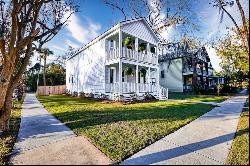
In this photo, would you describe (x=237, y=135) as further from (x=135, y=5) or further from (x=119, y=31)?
(x=135, y=5)

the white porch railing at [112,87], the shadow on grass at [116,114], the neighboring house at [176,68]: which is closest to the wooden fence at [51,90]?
the neighboring house at [176,68]

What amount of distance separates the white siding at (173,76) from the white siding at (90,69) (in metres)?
16.8

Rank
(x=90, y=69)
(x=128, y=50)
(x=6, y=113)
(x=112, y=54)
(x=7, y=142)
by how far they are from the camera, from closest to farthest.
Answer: (x=7, y=142) → (x=6, y=113) → (x=128, y=50) → (x=112, y=54) → (x=90, y=69)

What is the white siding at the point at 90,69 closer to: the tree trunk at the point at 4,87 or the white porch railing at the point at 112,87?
the white porch railing at the point at 112,87

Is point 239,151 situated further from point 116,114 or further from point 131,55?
point 131,55

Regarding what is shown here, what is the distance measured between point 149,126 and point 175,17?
87.3 ft

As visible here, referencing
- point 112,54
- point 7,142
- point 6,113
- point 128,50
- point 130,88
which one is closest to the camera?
point 7,142

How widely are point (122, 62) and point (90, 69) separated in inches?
271

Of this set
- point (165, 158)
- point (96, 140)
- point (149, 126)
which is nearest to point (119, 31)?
point (149, 126)

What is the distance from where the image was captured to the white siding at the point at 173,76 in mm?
37188

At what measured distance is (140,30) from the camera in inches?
840

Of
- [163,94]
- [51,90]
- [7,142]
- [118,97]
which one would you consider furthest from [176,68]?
[7,142]

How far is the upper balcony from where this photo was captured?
1853 cm

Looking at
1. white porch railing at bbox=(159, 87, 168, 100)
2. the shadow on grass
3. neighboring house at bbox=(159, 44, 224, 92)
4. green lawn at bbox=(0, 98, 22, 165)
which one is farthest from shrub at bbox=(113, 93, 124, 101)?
neighboring house at bbox=(159, 44, 224, 92)
